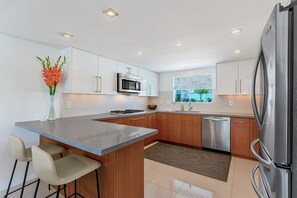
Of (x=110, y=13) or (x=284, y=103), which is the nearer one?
(x=284, y=103)

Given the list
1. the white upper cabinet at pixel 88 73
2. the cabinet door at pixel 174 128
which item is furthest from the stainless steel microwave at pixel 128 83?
the cabinet door at pixel 174 128

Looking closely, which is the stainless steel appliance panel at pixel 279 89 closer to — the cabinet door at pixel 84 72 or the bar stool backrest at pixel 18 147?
the bar stool backrest at pixel 18 147

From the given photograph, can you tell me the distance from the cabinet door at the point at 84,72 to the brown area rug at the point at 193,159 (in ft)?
6.20

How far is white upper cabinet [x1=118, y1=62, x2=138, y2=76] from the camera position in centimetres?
357

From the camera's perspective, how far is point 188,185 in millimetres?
2117

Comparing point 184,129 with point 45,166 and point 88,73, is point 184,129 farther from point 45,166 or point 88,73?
point 45,166

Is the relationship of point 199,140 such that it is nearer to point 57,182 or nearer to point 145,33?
point 145,33

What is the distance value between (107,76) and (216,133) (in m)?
2.83

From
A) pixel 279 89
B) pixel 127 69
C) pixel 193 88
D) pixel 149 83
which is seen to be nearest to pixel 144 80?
pixel 149 83

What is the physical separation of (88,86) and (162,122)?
2.25 metres

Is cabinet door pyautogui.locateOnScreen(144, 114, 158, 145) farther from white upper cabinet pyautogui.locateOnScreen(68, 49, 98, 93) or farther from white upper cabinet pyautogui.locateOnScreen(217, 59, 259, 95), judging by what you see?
white upper cabinet pyautogui.locateOnScreen(217, 59, 259, 95)

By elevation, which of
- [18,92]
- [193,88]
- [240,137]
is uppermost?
[193,88]

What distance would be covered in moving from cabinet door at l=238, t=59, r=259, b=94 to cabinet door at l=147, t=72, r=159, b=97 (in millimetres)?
2402

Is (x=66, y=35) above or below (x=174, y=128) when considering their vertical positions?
above
